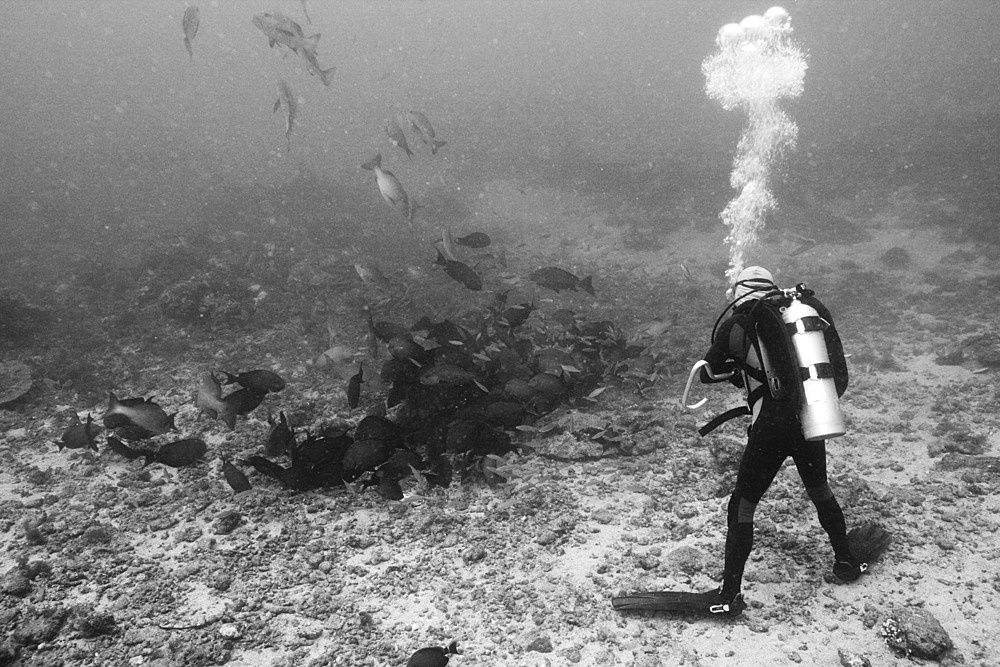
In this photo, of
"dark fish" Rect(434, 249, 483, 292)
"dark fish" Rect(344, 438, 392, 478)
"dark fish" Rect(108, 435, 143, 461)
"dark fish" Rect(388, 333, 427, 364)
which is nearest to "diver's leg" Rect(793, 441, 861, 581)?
"dark fish" Rect(344, 438, 392, 478)

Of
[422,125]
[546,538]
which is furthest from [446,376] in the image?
[422,125]

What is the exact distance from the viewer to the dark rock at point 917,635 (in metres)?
2.48

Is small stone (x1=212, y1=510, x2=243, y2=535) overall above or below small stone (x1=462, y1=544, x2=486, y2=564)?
above

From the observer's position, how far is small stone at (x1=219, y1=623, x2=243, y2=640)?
294 cm

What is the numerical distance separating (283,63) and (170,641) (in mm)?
43204

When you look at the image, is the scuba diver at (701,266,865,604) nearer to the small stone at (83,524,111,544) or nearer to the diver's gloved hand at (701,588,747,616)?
the diver's gloved hand at (701,588,747,616)

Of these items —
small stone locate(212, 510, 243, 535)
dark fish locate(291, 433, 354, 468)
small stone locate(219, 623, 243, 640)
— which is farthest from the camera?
dark fish locate(291, 433, 354, 468)

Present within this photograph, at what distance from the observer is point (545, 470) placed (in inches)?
187

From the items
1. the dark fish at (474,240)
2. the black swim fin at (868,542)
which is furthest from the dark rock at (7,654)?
the dark fish at (474,240)

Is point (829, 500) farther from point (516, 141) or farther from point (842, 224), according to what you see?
point (516, 141)

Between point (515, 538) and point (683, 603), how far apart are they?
1322 mm

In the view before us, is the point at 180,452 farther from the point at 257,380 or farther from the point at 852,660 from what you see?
the point at 852,660

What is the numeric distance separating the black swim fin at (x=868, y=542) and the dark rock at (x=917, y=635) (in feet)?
1.54

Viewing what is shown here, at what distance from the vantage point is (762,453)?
115 inches
